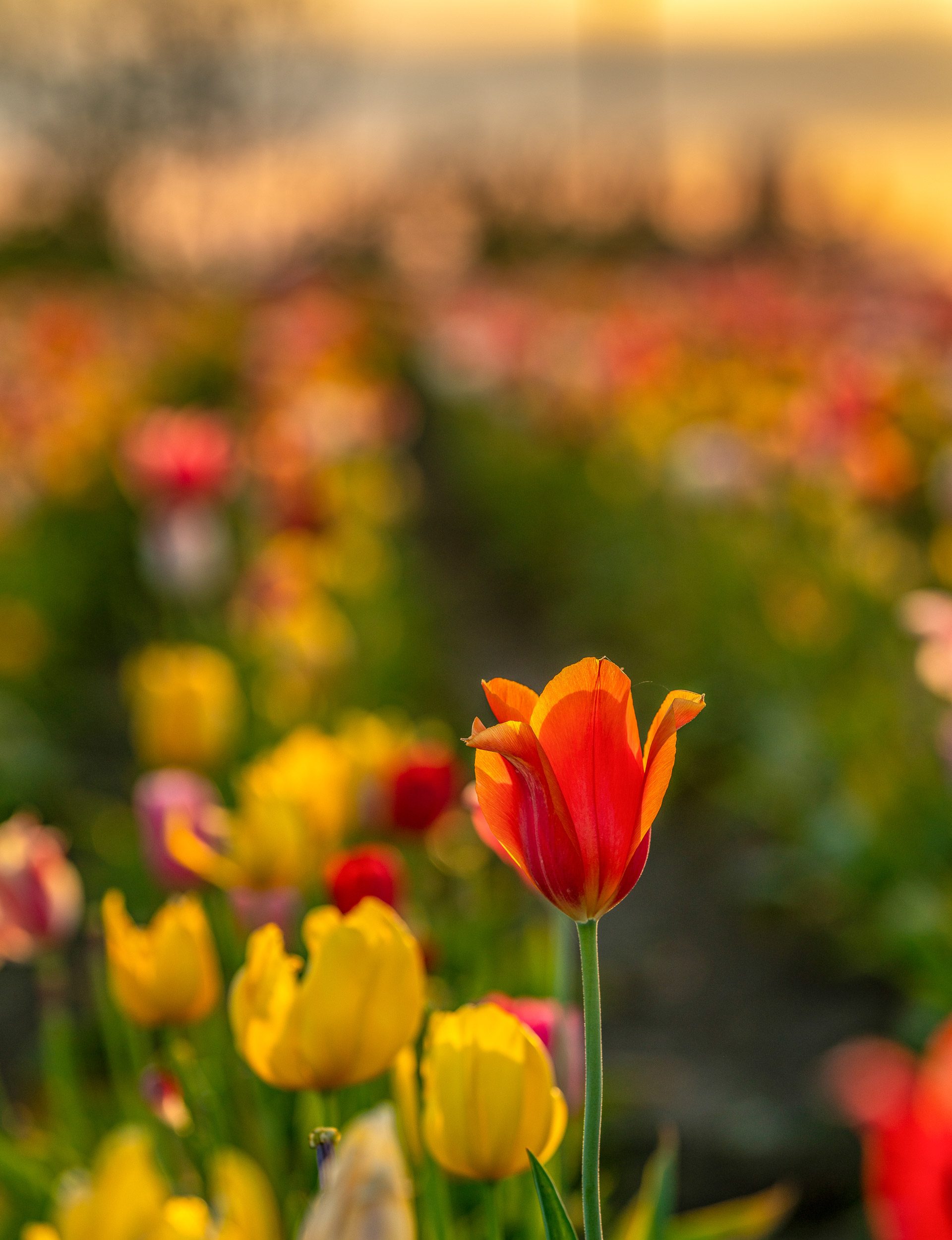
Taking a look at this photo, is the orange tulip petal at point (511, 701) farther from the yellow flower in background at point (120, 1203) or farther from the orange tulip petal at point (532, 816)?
the yellow flower in background at point (120, 1203)

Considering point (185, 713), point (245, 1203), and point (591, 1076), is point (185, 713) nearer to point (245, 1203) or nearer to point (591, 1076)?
point (245, 1203)

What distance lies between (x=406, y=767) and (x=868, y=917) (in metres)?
1.78

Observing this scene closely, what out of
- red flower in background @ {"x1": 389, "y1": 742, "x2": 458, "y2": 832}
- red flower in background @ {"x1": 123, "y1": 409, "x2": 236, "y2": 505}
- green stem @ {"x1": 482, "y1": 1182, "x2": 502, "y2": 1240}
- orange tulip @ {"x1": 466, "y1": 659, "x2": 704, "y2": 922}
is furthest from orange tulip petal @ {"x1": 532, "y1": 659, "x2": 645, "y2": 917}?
red flower in background @ {"x1": 123, "y1": 409, "x2": 236, "y2": 505}

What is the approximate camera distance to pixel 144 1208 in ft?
2.65

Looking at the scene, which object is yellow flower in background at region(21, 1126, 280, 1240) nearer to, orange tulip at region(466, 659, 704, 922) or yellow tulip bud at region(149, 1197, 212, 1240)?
yellow tulip bud at region(149, 1197, 212, 1240)

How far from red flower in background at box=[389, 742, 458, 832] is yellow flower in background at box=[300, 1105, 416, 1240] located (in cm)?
74

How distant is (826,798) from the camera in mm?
3033

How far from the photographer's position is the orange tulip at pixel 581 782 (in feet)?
2.15

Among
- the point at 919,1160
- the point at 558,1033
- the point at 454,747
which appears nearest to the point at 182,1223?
the point at 558,1033

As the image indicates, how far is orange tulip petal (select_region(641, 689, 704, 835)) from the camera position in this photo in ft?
2.12

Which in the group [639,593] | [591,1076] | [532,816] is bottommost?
[639,593]

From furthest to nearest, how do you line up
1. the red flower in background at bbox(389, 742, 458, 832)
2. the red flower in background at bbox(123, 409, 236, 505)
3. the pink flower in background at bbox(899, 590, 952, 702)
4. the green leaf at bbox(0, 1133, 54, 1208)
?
the red flower in background at bbox(123, 409, 236, 505) < the pink flower in background at bbox(899, 590, 952, 702) < the red flower in background at bbox(389, 742, 458, 832) < the green leaf at bbox(0, 1133, 54, 1208)

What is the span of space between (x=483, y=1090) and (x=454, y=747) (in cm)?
274

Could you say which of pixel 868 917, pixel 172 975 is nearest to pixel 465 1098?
pixel 172 975
